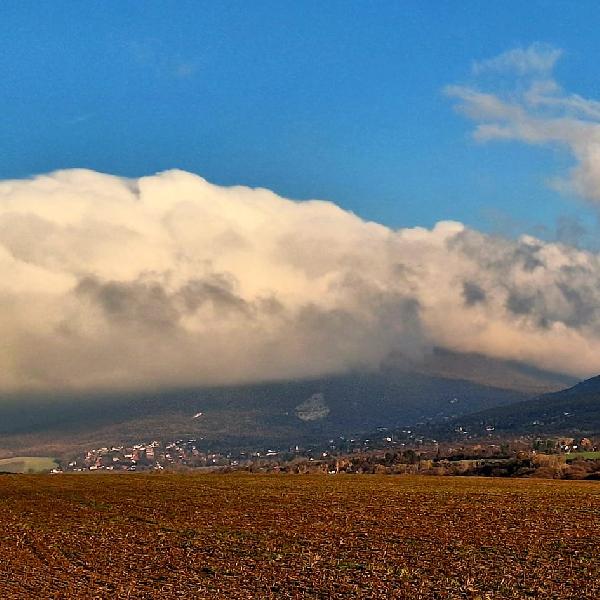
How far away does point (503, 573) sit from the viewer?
3822cm

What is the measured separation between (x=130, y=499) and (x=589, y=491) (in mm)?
43638

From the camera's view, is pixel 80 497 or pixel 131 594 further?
pixel 80 497

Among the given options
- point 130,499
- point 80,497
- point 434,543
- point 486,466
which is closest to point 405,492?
point 130,499

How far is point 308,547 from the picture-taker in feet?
153

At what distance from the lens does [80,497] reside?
8931cm

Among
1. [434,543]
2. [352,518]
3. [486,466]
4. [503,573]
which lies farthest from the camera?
[486,466]

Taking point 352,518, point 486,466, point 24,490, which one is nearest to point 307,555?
point 352,518

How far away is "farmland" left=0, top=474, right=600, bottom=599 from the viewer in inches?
1436

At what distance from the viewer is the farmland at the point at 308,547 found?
120 feet

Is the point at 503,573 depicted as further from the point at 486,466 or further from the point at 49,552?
the point at 486,466

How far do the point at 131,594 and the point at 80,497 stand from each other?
184 feet

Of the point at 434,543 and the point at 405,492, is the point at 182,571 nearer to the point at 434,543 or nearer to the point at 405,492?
the point at 434,543

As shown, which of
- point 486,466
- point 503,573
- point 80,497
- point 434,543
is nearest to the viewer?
point 503,573

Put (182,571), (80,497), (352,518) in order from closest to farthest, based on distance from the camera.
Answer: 1. (182,571)
2. (352,518)
3. (80,497)
